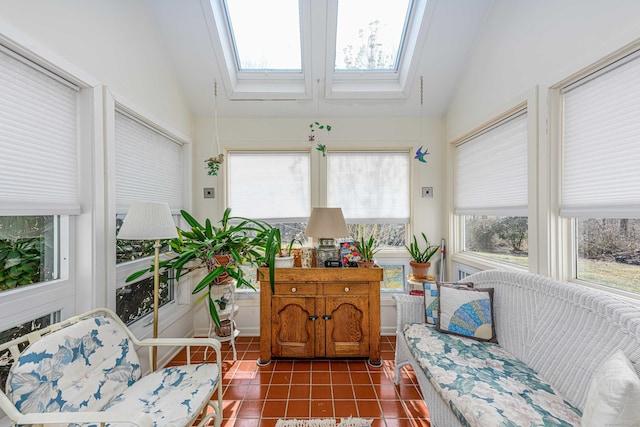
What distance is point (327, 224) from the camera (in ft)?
8.07

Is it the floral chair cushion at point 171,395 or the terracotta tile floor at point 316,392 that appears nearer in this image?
the floral chair cushion at point 171,395

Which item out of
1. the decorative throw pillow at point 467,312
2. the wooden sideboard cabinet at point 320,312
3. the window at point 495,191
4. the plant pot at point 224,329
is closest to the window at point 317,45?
the window at point 495,191

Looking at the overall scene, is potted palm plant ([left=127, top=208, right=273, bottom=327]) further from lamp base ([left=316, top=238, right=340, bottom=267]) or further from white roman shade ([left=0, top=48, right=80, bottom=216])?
white roman shade ([left=0, top=48, right=80, bottom=216])

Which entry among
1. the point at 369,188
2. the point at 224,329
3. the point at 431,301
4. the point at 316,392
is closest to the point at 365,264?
the point at 431,301

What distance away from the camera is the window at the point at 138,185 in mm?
2010

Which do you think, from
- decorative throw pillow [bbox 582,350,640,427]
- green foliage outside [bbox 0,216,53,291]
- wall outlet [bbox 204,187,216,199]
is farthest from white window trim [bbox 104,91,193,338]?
decorative throw pillow [bbox 582,350,640,427]

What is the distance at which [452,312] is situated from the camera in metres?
1.93

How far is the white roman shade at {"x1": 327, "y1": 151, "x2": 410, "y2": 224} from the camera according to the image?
3.07 meters

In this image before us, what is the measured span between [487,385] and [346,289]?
3.92 ft

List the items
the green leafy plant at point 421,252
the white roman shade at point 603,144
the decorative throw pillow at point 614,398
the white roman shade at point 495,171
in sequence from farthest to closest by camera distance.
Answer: the green leafy plant at point 421,252
the white roman shade at point 495,171
the white roman shade at point 603,144
the decorative throw pillow at point 614,398

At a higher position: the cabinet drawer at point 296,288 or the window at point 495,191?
the window at point 495,191

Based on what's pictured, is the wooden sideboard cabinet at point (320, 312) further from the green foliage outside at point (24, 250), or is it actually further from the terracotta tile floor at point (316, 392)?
the green foliage outside at point (24, 250)

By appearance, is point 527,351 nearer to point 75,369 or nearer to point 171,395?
point 171,395

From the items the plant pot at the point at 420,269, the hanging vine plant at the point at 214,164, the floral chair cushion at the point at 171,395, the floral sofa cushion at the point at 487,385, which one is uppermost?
the hanging vine plant at the point at 214,164
